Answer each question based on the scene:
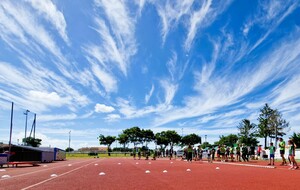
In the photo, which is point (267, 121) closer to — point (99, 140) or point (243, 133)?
point (243, 133)

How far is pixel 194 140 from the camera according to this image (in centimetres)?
15088

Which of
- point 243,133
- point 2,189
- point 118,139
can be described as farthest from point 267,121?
point 2,189

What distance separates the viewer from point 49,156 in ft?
144

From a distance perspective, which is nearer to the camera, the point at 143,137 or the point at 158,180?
the point at 158,180

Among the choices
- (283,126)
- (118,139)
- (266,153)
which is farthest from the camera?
(118,139)

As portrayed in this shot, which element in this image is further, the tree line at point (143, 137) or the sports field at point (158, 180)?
the tree line at point (143, 137)

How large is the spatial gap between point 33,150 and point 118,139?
87.9 metres

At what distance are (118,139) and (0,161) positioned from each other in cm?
10198

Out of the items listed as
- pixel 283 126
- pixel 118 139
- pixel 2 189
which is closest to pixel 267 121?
pixel 283 126

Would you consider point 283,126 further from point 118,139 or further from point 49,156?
point 118,139

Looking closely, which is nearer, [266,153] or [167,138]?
[266,153]

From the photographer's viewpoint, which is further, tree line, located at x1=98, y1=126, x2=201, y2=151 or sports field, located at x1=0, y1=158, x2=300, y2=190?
tree line, located at x1=98, y1=126, x2=201, y2=151

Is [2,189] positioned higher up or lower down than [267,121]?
lower down

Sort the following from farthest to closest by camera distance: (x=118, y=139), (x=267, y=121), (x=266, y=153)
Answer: (x=118, y=139), (x=267, y=121), (x=266, y=153)
